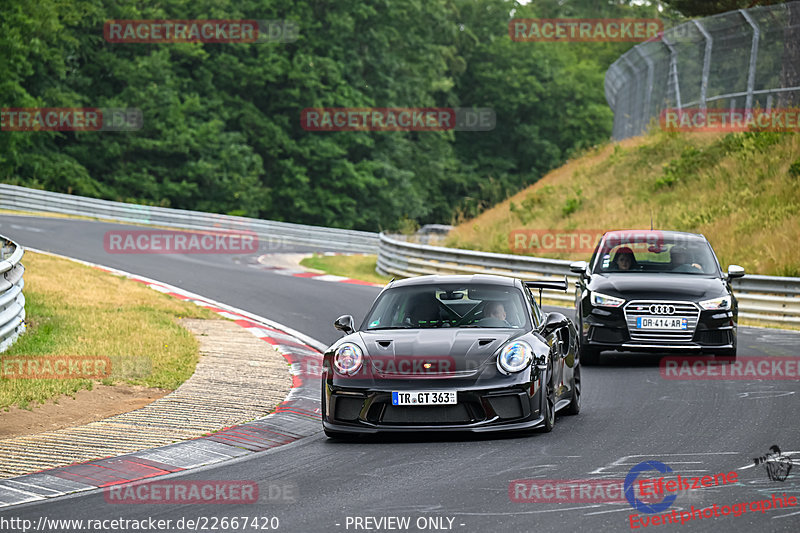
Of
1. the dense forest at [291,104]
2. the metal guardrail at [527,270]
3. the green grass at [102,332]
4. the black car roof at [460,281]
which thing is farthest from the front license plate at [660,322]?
the dense forest at [291,104]

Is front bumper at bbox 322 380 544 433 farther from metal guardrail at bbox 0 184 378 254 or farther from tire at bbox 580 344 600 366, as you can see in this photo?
metal guardrail at bbox 0 184 378 254

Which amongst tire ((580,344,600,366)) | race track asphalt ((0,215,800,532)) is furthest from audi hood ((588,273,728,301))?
race track asphalt ((0,215,800,532))

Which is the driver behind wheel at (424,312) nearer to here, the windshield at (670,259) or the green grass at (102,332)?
the green grass at (102,332)

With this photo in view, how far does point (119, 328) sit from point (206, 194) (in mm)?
39953

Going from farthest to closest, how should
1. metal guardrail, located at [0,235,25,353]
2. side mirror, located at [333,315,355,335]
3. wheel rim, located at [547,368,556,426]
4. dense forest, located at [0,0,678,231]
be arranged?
dense forest, located at [0,0,678,231], metal guardrail, located at [0,235,25,353], side mirror, located at [333,315,355,335], wheel rim, located at [547,368,556,426]

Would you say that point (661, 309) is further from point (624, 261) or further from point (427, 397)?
point (427, 397)

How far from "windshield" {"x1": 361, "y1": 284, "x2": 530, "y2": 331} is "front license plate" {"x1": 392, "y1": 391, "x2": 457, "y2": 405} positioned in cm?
115

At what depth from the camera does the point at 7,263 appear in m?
12.8

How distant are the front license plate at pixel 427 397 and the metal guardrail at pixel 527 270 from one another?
12420 mm

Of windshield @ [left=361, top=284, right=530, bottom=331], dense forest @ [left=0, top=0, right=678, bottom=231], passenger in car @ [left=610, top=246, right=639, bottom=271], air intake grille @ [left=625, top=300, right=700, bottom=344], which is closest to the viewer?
windshield @ [left=361, top=284, right=530, bottom=331]

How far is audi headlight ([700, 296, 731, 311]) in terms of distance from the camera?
43.8ft

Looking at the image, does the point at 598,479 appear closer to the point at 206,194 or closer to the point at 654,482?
the point at 654,482

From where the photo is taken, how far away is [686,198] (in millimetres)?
27812

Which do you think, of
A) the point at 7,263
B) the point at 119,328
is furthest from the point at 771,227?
the point at 7,263
